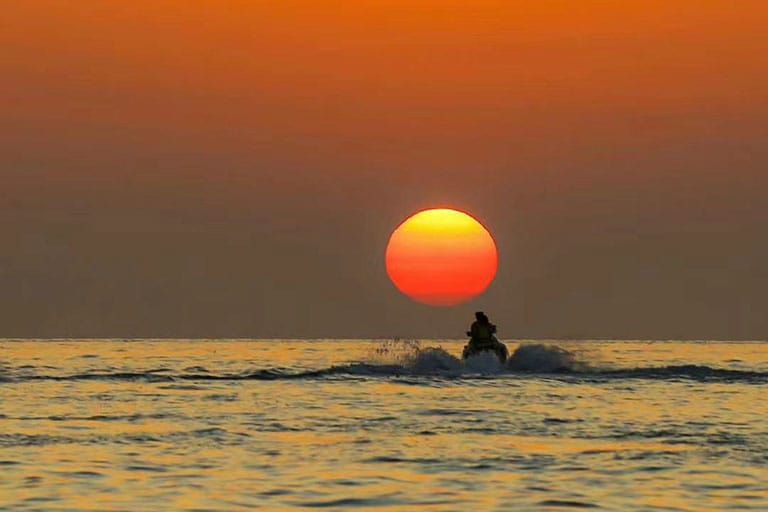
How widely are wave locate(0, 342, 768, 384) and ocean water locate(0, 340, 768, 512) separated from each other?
5.68 metres

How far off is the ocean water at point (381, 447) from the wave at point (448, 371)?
5.68 m

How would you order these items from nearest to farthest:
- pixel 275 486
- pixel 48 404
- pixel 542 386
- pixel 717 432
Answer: pixel 275 486 → pixel 717 432 → pixel 48 404 → pixel 542 386

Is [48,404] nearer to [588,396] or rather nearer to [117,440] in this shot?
[117,440]

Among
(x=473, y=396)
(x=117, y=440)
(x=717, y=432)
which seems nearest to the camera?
(x=117, y=440)

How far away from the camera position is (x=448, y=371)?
60969mm

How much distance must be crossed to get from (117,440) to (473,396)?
16354 millimetres

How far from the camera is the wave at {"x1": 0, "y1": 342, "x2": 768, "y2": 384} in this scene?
54.1 meters

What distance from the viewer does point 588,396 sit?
4250 centimetres

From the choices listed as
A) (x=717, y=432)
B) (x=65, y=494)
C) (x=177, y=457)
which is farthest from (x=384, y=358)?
(x=65, y=494)

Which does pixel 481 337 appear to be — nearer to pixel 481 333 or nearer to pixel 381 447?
pixel 481 333

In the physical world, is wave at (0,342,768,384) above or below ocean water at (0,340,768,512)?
above

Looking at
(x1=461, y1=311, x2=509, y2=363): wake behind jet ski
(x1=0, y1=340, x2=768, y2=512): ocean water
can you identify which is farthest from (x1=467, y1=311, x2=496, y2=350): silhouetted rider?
(x1=0, y1=340, x2=768, y2=512): ocean water

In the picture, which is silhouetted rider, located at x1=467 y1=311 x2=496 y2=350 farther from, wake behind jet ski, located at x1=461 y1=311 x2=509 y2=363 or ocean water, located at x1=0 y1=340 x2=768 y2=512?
ocean water, located at x1=0 y1=340 x2=768 y2=512

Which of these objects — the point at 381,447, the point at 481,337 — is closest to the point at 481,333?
the point at 481,337
